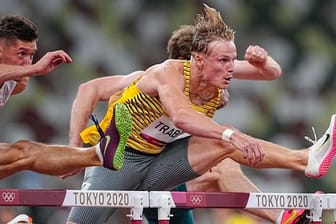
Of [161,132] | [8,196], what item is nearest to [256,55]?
[161,132]

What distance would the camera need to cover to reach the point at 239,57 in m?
9.06

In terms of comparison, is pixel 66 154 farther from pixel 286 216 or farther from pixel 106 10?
pixel 106 10

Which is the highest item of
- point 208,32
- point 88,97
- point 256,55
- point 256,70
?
point 208,32

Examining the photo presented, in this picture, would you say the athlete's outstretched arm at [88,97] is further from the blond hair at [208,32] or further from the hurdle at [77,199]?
the hurdle at [77,199]

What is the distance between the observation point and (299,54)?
30.5 ft

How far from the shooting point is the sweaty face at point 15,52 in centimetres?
538

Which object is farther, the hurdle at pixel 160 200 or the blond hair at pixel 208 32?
the blond hair at pixel 208 32

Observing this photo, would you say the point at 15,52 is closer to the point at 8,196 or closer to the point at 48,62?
the point at 48,62

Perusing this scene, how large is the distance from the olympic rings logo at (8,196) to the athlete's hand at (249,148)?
1089mm

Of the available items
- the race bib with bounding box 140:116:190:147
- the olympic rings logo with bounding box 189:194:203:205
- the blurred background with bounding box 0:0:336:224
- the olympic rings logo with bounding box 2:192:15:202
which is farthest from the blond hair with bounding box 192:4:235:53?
the blurred background with bounding box 0:0:336:224

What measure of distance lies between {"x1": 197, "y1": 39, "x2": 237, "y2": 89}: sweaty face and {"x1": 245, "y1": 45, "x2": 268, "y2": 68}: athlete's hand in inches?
10.4

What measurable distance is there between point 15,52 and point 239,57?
3954 millimetres

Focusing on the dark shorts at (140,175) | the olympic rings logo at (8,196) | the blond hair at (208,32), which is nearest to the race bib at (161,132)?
the dark shorts at (140,175)

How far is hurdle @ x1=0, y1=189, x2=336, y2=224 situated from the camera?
15.1ft
